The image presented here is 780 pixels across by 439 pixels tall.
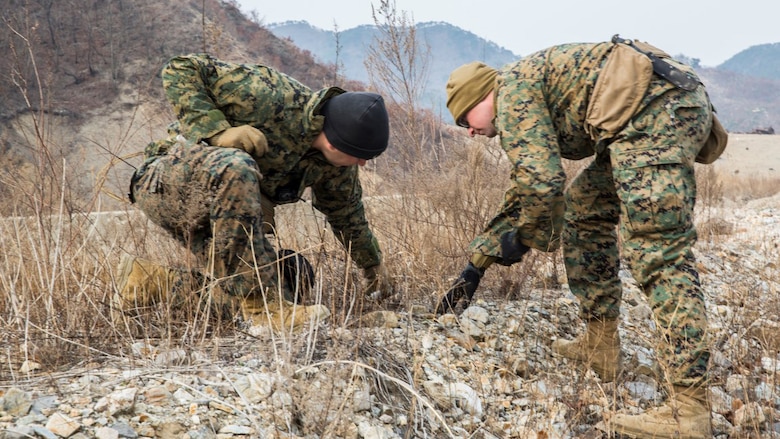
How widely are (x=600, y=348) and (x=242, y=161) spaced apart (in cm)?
169

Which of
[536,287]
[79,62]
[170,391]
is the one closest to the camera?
[170,391]

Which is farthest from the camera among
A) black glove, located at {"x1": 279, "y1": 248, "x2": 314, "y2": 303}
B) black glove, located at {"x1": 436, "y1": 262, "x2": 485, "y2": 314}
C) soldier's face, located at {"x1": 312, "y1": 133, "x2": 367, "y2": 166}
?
black glove, located at {"x1": 436, "y1": 262, "x2": 485, "y2": 314}

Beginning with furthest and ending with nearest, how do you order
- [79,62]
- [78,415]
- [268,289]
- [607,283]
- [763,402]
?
[79,62] → [607,283] → [268,289] → [763,402] → [78,415]

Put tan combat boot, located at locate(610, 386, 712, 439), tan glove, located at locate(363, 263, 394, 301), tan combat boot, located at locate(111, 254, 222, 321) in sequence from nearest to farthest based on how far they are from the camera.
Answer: tan combat boot, located at locate(610, 386, 712, 439) < tan combat boot, located at locate(111, 254, 222, 321) < tan glove, located at locate(363, 263, 394, 301)

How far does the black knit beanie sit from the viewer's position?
244cm

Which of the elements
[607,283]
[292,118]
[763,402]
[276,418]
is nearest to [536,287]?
[607,283]

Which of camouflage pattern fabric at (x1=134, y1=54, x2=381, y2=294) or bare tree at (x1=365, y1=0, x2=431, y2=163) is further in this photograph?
bare tree at (x1=365, y1=0, x2=431, y2=163)

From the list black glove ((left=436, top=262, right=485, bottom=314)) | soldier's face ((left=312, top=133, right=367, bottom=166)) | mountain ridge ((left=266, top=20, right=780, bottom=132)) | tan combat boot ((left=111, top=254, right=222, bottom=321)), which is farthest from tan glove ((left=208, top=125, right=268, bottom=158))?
mountain ridge ((left=266, top=20, right=780, bottom=132))

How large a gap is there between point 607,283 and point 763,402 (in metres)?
0.70

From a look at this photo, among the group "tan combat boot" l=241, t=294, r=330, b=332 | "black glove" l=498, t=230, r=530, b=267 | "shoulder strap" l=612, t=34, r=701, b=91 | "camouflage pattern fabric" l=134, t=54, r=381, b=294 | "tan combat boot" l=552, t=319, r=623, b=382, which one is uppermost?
"shoulder strap" l=612, t=34, r=701, b=91

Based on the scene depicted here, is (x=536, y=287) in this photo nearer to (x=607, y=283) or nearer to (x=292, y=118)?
(x=607, y=283)

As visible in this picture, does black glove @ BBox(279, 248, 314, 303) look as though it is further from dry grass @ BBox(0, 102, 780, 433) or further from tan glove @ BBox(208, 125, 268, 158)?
tan glove @ BBox(208, 125, 268, 158)

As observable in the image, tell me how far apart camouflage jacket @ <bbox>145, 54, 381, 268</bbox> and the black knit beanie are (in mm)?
69

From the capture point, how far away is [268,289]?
7.29 feet
